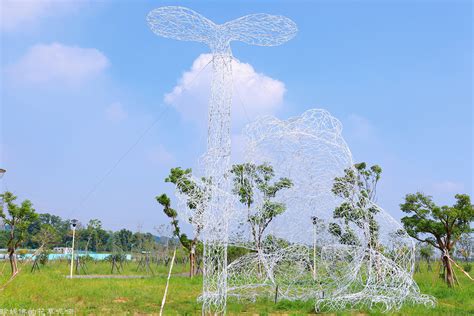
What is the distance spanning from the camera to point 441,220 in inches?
719

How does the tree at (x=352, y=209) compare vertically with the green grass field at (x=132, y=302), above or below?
above

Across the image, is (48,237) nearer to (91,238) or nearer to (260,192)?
(260,192)

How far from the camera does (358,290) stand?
461 inches

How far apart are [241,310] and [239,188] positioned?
2912 millimetres

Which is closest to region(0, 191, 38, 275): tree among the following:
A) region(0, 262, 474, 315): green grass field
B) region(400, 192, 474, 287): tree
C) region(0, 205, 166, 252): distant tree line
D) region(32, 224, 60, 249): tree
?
region(32, 224, 60, 249): tree

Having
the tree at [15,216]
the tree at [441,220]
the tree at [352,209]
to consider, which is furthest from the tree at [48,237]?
the tree at [441,220]

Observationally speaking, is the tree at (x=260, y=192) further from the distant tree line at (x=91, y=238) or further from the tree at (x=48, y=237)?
the distant tree line at (x=91, y=238)

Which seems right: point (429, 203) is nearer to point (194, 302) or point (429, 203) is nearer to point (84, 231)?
point (194, 302)

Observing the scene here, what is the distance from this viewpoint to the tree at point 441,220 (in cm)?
1805

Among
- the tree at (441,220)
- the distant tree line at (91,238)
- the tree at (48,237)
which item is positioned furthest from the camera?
the distant tree line at (91,238)

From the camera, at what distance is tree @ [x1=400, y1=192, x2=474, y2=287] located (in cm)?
1805

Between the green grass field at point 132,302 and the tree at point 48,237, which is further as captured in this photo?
the green grass field at point 132,302

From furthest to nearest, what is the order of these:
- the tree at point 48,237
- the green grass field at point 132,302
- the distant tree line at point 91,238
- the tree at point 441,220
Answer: the distant tree line at point 91,238
the tree at point 441,220
the green grass field at point 132,302
the tree at point 48,237

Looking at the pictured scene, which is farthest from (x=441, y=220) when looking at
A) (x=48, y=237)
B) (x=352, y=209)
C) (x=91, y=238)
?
(x=91, y=238)
